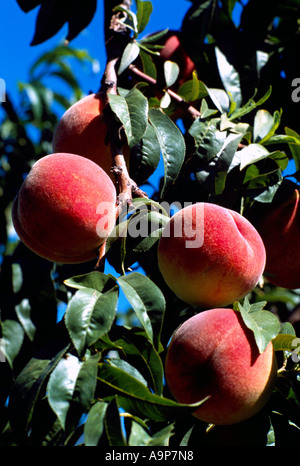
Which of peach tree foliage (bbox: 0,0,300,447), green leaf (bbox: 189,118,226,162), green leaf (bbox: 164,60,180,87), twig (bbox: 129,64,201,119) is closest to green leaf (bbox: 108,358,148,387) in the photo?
peach tree foliage (bbox: 0,0,300,447)

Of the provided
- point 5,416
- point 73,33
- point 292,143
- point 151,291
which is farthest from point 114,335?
point 73,33

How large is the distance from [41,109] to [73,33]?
1.36 m

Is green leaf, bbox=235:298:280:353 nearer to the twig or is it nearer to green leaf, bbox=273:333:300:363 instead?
green leaf, bbox=273:333:300:363

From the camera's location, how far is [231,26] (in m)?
1.74

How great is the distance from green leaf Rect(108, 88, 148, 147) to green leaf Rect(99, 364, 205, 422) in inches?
19.3

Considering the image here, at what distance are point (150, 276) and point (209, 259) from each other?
28 centimetres

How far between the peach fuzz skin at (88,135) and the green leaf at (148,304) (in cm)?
43

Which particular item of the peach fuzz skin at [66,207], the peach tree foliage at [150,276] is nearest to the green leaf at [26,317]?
the peach tree foliage at [150,276]

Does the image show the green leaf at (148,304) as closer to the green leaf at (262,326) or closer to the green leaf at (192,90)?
the green leaf at (262,326)

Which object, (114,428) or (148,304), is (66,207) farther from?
(114,428)

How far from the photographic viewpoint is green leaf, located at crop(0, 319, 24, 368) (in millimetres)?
1354

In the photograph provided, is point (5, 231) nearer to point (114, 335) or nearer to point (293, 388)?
point (114, 335)

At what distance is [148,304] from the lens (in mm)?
820

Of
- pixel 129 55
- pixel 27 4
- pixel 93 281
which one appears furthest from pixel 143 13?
pixel 93 281
